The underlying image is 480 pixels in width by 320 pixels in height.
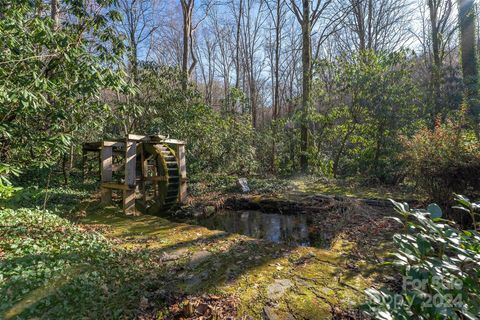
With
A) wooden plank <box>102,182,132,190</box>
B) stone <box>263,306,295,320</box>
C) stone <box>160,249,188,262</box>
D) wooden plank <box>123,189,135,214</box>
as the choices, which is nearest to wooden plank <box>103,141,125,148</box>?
wooden plank <box>102,182,132,190</box>

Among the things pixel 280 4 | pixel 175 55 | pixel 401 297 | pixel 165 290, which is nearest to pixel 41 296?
pixel 165 290

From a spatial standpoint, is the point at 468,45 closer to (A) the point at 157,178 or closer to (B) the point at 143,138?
(B) the point at 143,138

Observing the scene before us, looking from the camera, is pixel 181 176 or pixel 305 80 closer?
pixel 181 176

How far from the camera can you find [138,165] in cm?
873

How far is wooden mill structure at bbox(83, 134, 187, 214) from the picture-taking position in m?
6.13

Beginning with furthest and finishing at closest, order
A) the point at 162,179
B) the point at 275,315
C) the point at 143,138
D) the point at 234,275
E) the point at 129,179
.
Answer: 1. the point at 162,179
2. the point at 143,138
3. the point at 129,179
4. the point at 234,275
5. the point at 275,315

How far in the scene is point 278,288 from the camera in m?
2.53

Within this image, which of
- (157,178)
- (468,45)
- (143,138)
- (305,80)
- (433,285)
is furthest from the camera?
(305,80)

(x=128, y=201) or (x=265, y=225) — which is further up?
(x=128, y=201)

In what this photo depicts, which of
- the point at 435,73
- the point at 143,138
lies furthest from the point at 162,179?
the point at 435,73

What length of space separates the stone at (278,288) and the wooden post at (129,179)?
438 cm

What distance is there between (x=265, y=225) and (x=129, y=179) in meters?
3.33

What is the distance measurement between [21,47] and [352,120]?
8505mm

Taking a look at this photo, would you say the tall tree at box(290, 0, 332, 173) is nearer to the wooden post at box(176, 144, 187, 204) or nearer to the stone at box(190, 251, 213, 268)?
the wooden post at box(176, 144, 187, 204)
